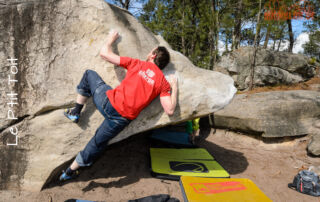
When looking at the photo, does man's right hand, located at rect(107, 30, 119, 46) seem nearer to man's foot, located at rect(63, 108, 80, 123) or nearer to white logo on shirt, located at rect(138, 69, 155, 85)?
white logo on shirt, located at rect(138, 69, 155, 85)

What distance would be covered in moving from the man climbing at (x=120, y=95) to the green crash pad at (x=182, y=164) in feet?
4.37

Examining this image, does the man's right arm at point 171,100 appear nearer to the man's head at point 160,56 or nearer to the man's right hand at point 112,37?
the man's head at point 160,56

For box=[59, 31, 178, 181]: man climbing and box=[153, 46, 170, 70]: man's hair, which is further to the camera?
box=[153, 46, 170, 70]: man's hair

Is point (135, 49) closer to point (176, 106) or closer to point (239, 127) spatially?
point (176, 106)

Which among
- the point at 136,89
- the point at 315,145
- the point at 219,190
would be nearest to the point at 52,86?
the point at 136,89

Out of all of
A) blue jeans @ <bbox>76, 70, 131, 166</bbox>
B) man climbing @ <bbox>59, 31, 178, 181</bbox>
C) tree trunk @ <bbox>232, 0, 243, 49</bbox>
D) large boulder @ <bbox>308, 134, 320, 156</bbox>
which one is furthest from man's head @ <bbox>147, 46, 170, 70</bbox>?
tree trunk @ <bbox>232, 0, 243, 49</bbox>

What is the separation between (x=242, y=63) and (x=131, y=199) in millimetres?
8753

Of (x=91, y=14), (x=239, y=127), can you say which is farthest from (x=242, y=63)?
(x=91, y=14)

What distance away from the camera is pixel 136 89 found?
240 cm

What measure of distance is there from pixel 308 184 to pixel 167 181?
233 cm

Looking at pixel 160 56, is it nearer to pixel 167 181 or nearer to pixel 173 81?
pixel 173 81

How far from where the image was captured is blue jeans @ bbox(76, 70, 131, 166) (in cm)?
247

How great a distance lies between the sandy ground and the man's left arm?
6.24ft

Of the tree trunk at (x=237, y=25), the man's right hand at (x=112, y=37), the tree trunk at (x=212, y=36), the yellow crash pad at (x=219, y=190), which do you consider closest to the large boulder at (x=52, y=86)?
the man's right hand at (x=112, y=37)
